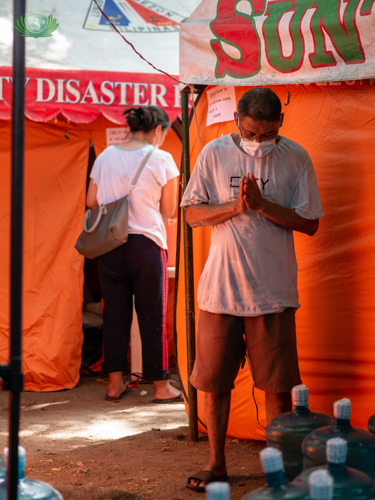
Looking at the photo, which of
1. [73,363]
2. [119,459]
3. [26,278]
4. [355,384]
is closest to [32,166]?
[26,278]

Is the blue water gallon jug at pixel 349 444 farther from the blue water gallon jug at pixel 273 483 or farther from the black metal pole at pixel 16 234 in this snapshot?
the black metal pole at pixel 16 234

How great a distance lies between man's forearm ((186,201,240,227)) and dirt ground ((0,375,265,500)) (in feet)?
4.04

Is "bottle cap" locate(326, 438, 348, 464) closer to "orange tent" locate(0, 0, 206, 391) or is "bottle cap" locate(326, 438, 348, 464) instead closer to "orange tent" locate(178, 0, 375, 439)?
"orange tent" locate(178, 0, 375, 439)

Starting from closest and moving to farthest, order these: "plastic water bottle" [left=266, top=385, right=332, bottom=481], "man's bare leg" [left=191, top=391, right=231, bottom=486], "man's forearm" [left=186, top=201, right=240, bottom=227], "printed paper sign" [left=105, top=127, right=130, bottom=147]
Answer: "plastic water bottle" [left=266, top=385, right=332, bottom=481]
"man's forearm" [left=186, top=201, right=240, bottom=227]
"man's bare leg" [left=191, top=391, right=231, bottom=486]
"printed paper sign" [left=105, top=127, right=130, bottom=147]

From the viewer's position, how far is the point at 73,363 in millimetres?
5035

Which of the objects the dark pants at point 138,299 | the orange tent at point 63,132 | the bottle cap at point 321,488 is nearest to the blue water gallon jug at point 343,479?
the bottle cap at point 321,488

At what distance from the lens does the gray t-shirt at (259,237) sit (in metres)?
2.64

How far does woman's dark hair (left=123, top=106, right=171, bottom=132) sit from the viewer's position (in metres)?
4.40

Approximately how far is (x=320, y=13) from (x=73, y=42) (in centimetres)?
289

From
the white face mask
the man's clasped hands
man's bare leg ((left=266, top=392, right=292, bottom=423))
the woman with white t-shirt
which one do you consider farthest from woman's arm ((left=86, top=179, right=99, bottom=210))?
man's bare leg ((left=266, top=392, right=292, bottom=423))

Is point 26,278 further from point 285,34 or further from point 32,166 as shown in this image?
point 285,34

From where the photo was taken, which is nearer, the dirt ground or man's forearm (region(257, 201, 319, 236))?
man's forearm (region(257, 201, 319, 236))

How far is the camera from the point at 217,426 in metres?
2.74

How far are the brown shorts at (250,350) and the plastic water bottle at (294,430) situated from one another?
47 cm
